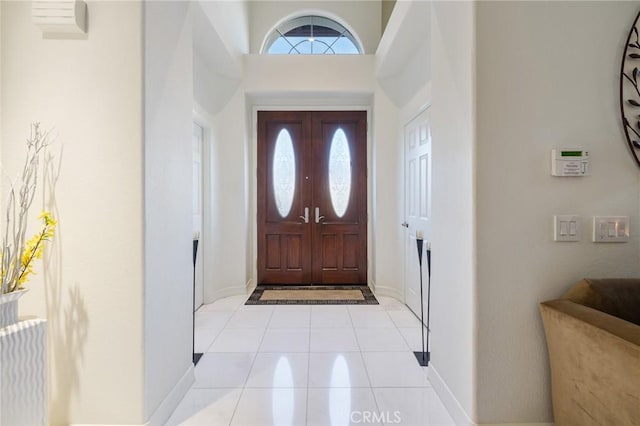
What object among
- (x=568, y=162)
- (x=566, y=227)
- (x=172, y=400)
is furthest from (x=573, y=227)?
(x=172, y=400)

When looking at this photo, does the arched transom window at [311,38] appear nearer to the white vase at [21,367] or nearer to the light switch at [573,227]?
the light switch at [573,227]

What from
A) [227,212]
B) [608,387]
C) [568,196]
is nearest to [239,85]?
[227,212]

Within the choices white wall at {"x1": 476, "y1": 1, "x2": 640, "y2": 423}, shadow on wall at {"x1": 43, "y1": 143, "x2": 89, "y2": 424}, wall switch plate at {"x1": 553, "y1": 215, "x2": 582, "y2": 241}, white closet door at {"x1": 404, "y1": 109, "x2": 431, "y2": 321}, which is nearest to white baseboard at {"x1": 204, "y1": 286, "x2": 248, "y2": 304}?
white closet door at {"x1": 404, "y1": 109, "x2": 431, "y2": 321}

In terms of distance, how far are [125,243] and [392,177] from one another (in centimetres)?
334

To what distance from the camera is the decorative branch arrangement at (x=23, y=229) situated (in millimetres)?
1399

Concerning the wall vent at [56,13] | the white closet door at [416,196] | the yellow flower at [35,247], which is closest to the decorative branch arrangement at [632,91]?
the white closet door at [416,196]

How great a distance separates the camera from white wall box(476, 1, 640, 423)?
1629 mm

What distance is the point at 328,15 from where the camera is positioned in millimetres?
4855

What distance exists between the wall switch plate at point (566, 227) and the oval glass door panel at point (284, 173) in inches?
137

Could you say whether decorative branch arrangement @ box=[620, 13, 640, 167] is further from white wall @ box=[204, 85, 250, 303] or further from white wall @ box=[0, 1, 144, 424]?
white wall @ box=[204, 85, 250, 303]

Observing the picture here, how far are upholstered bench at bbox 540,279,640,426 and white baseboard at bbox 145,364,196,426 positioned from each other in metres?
1.93

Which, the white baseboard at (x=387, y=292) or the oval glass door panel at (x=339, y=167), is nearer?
the white baseboard at (x=387, y=292)

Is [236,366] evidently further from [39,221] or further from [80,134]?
[80,134]

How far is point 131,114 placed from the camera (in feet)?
5.29
